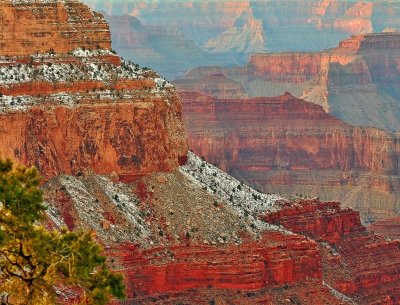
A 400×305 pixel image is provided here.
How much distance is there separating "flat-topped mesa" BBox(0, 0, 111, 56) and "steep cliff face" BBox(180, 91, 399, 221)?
78.2 metres

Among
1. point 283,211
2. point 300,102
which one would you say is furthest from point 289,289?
point 300,102

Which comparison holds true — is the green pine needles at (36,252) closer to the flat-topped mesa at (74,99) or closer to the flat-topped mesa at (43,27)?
the flat-topped mesa at (74,99)

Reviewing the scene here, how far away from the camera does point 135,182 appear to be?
64438 mm

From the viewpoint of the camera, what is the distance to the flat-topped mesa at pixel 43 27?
62.9 metres

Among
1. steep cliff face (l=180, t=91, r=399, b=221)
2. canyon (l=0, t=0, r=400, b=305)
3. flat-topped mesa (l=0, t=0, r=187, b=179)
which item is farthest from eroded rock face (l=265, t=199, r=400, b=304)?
steep cliff face (l=180, t=91, r=399, b=221)

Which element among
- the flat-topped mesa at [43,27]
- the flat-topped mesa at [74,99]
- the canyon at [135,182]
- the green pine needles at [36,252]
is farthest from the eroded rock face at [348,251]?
the green pine needles at [36,252]

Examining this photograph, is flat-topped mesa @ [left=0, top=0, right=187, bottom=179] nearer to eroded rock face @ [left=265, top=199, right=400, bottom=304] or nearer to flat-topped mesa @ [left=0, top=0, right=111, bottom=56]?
flat-topped mesa @ [left=0, top=0, right=111, bottom=56]

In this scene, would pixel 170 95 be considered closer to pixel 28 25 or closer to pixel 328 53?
pixel 28 25

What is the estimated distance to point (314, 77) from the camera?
197 meters

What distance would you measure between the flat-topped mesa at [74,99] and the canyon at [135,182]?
0.16 ft

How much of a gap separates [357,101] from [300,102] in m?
49.2

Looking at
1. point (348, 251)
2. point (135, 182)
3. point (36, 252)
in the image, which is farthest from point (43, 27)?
point (36, 252)

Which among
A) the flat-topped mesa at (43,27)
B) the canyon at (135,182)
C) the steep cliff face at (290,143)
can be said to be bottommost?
the steep cliff face at (290,143)

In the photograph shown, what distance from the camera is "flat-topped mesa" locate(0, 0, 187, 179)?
201 ft
